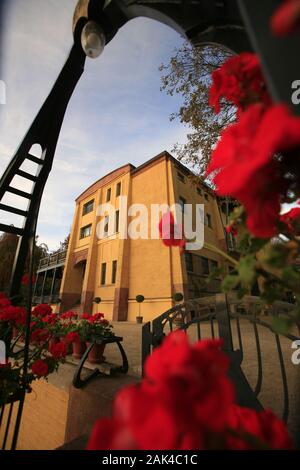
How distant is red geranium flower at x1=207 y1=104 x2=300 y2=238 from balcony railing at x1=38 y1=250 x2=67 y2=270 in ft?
70.3

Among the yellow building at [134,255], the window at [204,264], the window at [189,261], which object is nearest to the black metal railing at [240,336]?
the yellow building at [134,255]

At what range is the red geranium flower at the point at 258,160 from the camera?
34 cm

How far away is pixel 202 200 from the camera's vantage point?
57.5ft

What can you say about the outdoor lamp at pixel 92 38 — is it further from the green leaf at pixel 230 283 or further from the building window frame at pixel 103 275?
the building window frame at pixel 103 275

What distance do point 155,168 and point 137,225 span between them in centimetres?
402

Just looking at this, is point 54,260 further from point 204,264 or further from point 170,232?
point 170,232

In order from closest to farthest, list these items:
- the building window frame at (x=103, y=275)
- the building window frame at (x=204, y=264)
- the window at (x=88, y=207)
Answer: the building window frame at (x=204, y=264)
the building window frame at (x=103, y=275)
the window at (x=88, y=207)

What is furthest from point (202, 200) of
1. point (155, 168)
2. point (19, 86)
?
point (19, 86)

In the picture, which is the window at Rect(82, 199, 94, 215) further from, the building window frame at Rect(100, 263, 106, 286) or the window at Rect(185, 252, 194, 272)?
the window at Rect(185, 252, 194, 272)

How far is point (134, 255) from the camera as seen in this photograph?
14195 millimetres

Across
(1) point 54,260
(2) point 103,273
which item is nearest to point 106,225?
(2) point 103,273

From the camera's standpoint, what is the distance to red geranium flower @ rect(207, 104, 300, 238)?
34 cm

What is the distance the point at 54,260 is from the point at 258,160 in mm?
23682

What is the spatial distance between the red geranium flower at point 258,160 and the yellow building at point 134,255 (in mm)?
10258
